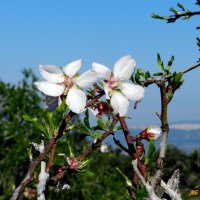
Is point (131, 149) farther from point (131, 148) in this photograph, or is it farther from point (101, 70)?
point (101, 70)

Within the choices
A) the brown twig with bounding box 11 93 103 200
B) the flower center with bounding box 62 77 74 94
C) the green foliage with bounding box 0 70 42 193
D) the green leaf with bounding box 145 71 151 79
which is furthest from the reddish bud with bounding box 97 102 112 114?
the green foliage with bounding box 0 70 42 193

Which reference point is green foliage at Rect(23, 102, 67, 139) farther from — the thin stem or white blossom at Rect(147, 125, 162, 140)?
white blossom at Rect(147, 125, 162, 140)

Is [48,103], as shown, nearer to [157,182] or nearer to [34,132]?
[157,182]

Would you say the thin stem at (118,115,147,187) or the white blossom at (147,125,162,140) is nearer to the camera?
the thin stem at (118,115,147,187)

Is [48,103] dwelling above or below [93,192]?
above

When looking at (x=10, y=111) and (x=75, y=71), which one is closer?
(x=75, y=71)

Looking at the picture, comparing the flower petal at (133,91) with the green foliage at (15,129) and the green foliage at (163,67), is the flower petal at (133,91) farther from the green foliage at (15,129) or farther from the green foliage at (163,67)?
the green foliage at (15,129)

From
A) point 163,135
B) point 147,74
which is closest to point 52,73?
point 147,74

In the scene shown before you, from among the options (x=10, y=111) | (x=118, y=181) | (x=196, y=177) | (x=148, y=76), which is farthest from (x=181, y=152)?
(x=148, y=76)
